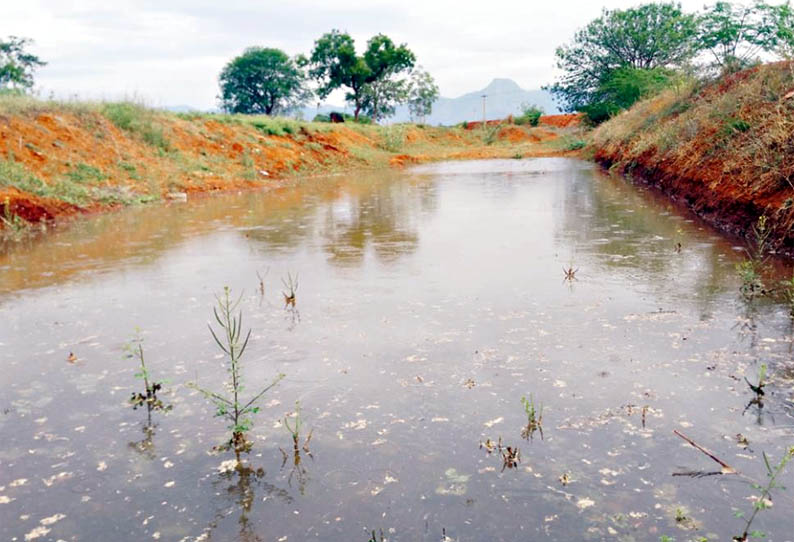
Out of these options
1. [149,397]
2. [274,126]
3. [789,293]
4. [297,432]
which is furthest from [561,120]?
[297,432]

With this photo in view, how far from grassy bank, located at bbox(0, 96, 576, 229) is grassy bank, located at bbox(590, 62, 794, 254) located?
1094cm

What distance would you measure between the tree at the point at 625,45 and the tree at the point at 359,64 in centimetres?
1326

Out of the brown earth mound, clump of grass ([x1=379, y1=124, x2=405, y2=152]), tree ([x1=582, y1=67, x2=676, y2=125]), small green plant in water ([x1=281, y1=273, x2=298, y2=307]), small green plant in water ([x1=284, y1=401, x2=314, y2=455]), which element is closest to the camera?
small green plant in water ([x1=284, y1=401, x2=314, y2=455])

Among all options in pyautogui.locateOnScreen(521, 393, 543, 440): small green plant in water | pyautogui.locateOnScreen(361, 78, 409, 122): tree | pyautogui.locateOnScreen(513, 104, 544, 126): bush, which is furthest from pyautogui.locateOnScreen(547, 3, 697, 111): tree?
pyautogui.locateOnScreen(521, 393, 543, 440): small green plant in water

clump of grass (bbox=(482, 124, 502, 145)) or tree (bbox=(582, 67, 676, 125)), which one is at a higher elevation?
tree (bbox=(582, 67, 676, 125))

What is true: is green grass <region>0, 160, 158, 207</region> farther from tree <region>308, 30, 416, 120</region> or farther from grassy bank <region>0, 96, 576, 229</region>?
tree <region>308, 30, 416, 120</region>

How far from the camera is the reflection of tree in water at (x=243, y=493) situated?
267cm

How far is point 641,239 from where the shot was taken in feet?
28.3

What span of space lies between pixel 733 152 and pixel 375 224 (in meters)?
5.90

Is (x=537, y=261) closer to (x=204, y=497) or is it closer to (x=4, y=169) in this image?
(x=204, y=497)

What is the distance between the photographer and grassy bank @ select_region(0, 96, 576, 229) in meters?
12.2

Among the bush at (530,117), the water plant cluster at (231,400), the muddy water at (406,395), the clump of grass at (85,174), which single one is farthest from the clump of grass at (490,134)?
the water plant cluster at (231,400)

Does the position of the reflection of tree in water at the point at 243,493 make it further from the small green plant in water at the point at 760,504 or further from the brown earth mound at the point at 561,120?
the brown earth mound at the point at 561,120

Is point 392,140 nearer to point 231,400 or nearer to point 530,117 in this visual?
point 530,117
